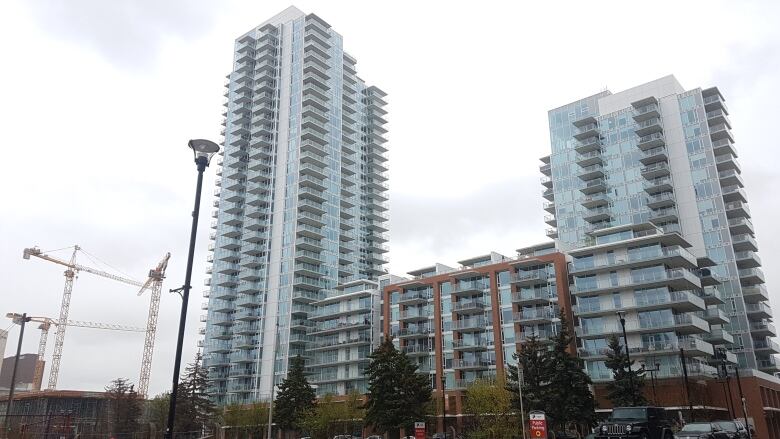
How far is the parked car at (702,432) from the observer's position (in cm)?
2919

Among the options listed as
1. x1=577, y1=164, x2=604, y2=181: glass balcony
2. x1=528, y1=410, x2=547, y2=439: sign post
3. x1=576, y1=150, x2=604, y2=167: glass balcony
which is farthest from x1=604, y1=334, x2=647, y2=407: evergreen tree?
x1=576, y1=150, x2=604, y2=167: glass balcony

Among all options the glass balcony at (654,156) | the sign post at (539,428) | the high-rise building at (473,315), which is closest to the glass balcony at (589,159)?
the glass balcony at (654,156)

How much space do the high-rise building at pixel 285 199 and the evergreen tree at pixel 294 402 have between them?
25888 millimetres

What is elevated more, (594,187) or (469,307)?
(594,187)

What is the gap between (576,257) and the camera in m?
81.8

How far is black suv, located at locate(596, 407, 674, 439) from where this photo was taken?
82.5 feet

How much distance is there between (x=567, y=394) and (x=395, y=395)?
53.6 ft

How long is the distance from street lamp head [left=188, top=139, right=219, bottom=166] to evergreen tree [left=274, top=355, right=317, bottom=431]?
198 ft

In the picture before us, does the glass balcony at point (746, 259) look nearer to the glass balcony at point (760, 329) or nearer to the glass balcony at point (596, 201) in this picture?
the glass balcony at point (760, 329)

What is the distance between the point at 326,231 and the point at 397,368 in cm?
5922

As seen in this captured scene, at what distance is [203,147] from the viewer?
18328 mm

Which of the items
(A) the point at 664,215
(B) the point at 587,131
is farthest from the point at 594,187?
(A) the point at 664,215

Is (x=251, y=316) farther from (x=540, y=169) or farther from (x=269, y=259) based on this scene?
(x=540, y=169)

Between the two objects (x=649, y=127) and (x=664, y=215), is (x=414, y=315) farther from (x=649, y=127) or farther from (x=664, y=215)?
(x=649, y=127)
